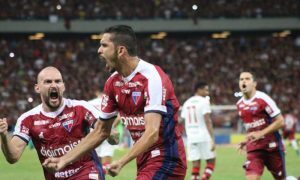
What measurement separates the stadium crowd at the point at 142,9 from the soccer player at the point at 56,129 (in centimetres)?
3626

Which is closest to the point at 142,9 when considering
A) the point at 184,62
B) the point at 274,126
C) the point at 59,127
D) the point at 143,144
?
the point at 184,62

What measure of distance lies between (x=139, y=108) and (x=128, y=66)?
384 millimetres

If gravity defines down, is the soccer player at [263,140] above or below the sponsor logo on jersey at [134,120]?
below

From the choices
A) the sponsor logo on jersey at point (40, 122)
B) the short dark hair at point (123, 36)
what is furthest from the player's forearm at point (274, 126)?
the short dark hair at point (123, 36)

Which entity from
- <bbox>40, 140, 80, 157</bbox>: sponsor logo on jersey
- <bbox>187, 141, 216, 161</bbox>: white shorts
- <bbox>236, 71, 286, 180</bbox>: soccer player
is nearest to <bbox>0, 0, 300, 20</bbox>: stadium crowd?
<bbox>187, 141, 216, 161</bbox>: white shorts

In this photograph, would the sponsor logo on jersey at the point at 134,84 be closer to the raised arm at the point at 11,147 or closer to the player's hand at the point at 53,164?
the player's hand at the point at 53,164

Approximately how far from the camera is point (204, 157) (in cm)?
1496

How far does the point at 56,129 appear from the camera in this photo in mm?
6871

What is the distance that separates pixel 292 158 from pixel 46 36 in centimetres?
2680

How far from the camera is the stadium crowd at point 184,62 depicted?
37.7 metres

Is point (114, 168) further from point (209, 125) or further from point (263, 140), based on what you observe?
point (209, 125)

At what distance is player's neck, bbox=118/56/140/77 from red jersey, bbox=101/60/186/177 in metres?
0.03

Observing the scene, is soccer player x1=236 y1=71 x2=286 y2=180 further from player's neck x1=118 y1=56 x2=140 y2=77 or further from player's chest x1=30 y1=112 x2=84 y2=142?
player's neck x1=118 y1=56 x2=140 y2=77

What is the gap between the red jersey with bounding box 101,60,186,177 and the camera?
5.53m
